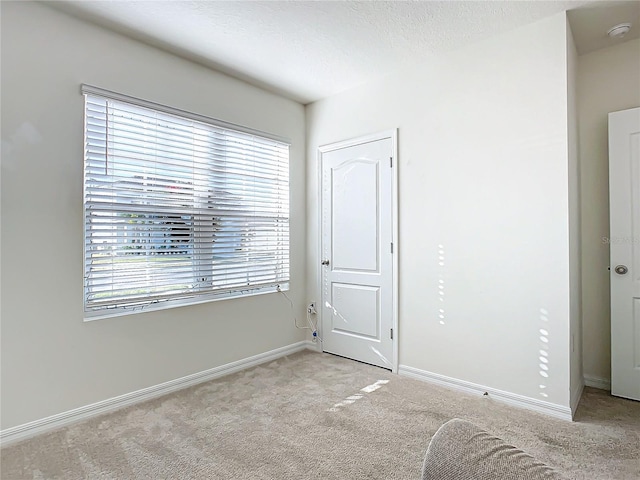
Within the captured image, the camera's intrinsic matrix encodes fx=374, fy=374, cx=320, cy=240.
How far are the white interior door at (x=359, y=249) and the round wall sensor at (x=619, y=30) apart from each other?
5.34ft

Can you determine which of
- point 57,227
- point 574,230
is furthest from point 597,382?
point 57,227

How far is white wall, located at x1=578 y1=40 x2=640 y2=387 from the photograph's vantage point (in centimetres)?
282

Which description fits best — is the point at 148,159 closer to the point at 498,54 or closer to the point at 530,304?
the point at 498,54

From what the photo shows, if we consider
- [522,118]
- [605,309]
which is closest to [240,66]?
[522,118]

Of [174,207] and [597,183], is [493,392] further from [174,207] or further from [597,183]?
[174,207]

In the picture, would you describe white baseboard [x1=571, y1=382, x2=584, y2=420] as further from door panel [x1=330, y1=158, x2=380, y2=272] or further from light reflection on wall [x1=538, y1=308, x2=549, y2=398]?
door panel [x1=330, y1=158, x2=380, y2=272]

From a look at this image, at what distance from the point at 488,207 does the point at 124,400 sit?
2923mm

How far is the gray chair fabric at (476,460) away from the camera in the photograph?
748 millimetres

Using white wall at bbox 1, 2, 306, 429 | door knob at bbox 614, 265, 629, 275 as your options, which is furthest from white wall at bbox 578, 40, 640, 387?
white wall at bbox 1, 2, 306, 429

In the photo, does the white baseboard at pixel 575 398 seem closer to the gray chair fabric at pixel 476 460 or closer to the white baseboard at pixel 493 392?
the white baseboard at pixel 493 392

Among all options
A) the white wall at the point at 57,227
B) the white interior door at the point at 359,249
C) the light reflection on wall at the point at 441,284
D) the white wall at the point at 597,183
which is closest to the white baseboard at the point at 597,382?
the white wall at the point at 597,183

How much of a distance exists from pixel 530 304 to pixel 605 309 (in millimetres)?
824

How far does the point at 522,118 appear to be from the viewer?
259cm

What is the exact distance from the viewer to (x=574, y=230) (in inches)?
104
